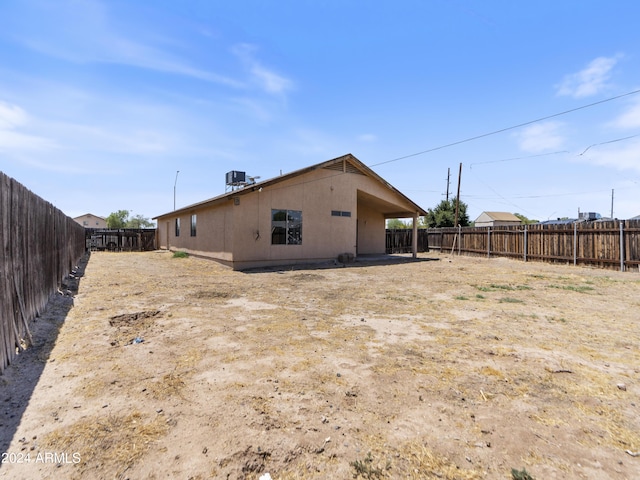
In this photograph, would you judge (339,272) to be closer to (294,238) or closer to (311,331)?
(294,238)

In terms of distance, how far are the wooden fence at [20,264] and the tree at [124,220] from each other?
6216 centimetres

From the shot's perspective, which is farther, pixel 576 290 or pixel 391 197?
pixel 391 197

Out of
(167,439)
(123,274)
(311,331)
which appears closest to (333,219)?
(123,274)

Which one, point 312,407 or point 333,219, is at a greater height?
point 333,219

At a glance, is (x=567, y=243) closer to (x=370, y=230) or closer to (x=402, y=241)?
(x=370, y=230)

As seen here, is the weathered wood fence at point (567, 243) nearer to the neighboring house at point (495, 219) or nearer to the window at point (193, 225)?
the window at point (193, 225)

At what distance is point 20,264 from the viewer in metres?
4.39

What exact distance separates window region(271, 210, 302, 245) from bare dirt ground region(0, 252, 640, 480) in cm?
769

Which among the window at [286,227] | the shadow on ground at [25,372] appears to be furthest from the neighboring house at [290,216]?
the shadow on ground at [25,372]

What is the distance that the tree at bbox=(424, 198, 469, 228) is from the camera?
31406 millimetres

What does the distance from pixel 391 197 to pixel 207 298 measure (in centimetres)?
1297

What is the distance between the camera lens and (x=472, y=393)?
10.1 feet

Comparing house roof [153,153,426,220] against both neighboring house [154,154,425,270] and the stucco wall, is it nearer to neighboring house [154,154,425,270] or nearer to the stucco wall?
neighboring house [154,154,425,270]

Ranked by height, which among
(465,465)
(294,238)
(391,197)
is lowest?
(465,465)
